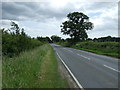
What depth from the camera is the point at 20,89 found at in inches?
253

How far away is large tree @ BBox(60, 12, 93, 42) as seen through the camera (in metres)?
72.9

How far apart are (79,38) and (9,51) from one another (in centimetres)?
6166

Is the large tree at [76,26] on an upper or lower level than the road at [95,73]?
upper

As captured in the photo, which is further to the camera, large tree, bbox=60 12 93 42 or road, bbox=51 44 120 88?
large tree, bbox=60 12 93 42

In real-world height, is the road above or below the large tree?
below

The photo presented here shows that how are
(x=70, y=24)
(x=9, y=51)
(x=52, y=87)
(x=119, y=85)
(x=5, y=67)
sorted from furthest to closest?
(x=70, y=24) < (x=9, y=51) < (x=5, y=67) < (x=119, y=85) < (x=52, y=87)

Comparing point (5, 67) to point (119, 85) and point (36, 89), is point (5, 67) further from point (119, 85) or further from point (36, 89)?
point (119, 85)

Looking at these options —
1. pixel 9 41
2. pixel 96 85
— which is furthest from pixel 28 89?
pixel 9 41

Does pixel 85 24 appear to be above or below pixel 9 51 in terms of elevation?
above

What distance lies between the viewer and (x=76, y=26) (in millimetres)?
72625

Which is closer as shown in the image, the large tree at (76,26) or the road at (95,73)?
the road at (95,73)

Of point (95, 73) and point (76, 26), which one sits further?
point (76, 26)

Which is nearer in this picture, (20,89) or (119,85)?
(20,89)

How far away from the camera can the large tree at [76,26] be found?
239ft
